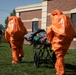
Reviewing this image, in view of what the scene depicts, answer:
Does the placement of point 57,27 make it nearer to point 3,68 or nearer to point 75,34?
point 75,34

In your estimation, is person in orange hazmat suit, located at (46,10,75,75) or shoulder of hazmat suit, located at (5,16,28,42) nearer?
person in orange hazmat suit, located at (46,10,75,75)

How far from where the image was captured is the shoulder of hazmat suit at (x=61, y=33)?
8.05 m

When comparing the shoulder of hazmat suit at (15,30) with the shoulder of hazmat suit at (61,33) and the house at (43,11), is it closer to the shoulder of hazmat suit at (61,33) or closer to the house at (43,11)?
the shoulder of hazmat suit at (61,33)

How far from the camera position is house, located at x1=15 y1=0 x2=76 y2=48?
2378 cm

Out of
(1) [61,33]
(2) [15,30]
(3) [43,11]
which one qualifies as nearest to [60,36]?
(1) [61,33]

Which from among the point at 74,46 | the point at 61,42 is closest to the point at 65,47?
the point at 61,42

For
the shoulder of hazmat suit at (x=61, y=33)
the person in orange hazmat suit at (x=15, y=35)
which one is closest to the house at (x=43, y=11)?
the person in orange hazmat suit at (x=15, y=35)

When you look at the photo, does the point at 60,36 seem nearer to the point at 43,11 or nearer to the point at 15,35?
the point at 15,35

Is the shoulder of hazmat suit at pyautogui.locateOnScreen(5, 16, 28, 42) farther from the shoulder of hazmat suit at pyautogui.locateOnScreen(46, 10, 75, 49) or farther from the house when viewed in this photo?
the house

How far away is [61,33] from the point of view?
800 centimetres

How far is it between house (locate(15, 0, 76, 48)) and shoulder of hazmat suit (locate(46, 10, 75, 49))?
1529cm

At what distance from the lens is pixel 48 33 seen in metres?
8.34

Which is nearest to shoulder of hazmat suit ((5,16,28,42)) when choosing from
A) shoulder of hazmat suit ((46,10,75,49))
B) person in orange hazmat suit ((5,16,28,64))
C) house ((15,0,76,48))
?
person in orange hazmat suit ((5,16,28,64))

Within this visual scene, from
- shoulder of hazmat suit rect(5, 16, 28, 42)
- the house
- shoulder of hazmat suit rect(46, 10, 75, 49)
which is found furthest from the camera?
the house
